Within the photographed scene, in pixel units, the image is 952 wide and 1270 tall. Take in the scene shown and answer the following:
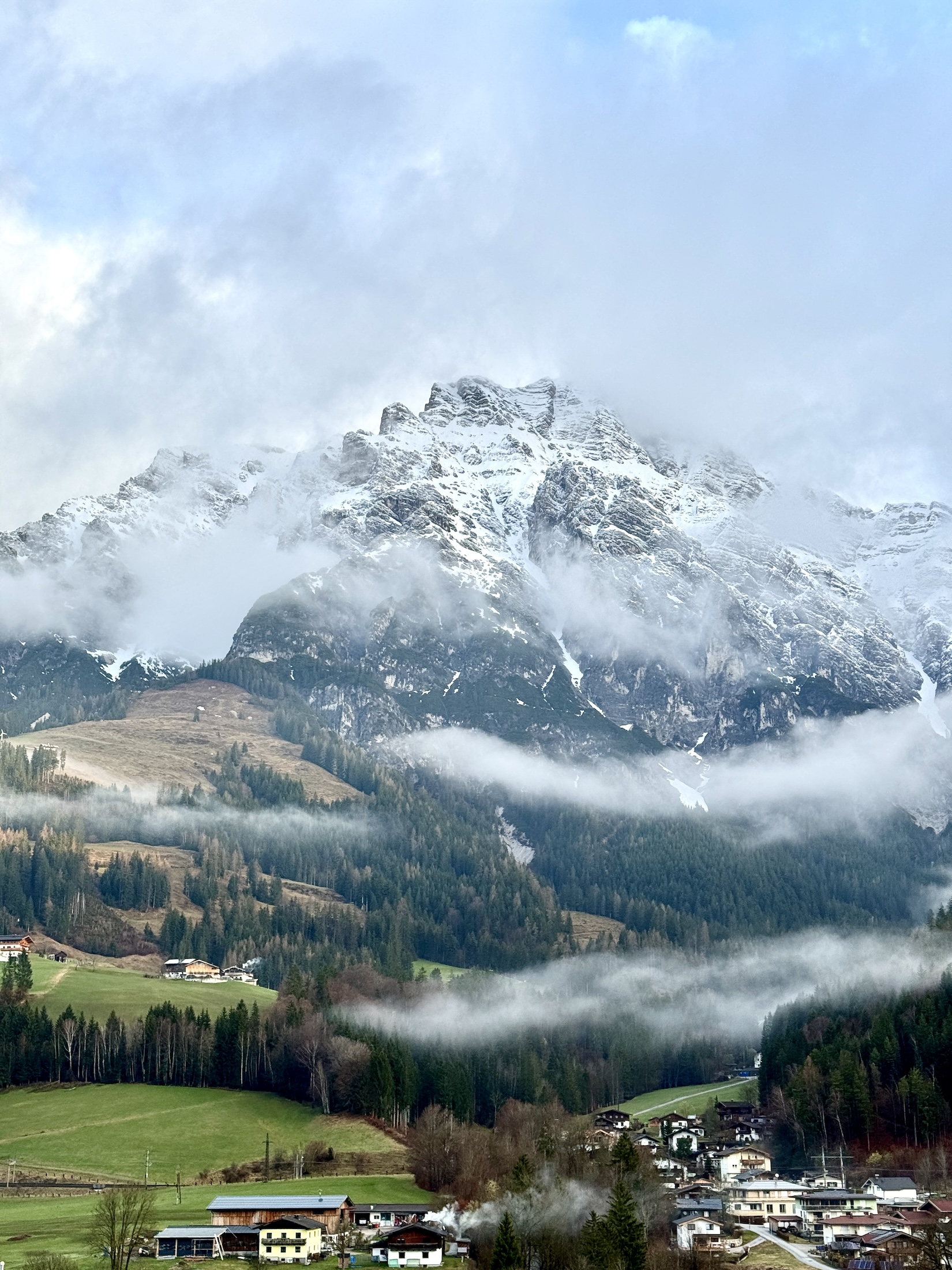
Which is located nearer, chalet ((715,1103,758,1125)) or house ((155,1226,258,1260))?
house ((155,1226,258,1260))

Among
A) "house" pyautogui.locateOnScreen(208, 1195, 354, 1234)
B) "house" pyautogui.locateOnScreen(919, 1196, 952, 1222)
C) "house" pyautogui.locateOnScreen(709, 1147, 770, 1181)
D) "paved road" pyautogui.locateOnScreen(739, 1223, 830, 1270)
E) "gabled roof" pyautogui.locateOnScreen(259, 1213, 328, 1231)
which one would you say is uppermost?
"house" pyautogui.locateOnScreen(709, 1147, 770, 1181)

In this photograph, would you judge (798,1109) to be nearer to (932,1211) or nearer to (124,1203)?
(932,1211)

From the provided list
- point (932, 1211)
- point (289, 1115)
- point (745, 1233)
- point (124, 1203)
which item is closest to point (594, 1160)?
point (745, 1233)

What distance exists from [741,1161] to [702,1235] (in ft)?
148

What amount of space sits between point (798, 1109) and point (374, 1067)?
4992 centimetres

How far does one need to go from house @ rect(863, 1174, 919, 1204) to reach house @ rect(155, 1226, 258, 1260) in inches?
2350

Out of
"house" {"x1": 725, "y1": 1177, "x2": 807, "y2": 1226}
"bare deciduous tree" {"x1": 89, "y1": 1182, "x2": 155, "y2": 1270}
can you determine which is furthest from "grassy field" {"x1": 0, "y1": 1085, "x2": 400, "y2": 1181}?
"house" {"x1": 725, "y1": 1177, "x2": 807, "y2": 1226}

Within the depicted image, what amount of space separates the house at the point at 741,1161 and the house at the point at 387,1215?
50022mm

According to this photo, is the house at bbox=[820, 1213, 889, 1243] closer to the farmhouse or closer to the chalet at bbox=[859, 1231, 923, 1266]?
the chalet at bbox=[859, 1231, 923, 1266]

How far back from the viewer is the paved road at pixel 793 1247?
114562 millimetres

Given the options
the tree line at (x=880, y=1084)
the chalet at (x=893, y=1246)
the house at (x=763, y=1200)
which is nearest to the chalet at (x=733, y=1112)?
the tree line at (x=880, y=1084)

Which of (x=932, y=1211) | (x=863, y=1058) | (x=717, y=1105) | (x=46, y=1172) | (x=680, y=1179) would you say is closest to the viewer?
(x=932, y=1211)

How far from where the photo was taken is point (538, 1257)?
354 feet

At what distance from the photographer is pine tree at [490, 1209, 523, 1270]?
10281 centimetres
